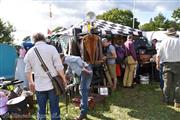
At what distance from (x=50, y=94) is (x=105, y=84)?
190 inches

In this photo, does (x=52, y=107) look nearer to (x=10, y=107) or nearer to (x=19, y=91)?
(x=10, y=107)

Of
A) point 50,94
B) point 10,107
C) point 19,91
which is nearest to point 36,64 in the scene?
point 50,94

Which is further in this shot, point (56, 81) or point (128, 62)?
point (128, 62)

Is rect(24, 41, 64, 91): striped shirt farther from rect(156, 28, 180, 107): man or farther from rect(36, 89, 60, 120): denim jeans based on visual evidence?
rect(156, 28, 180, 107): man

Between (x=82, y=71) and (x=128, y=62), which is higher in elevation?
(x=82, y=71)

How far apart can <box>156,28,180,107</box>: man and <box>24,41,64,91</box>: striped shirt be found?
11.6ft

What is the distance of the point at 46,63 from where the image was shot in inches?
222

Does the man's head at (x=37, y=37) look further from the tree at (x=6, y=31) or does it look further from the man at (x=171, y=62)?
the tree at (x=6, y=31)

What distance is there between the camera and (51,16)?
17.8 m

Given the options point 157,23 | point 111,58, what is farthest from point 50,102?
point 157,23

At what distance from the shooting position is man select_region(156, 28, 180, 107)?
8.34m

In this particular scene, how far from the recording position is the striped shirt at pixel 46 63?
18.4ft

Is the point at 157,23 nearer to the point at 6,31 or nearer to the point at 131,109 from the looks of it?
the point at 6,31

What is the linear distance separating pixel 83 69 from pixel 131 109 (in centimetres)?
207
